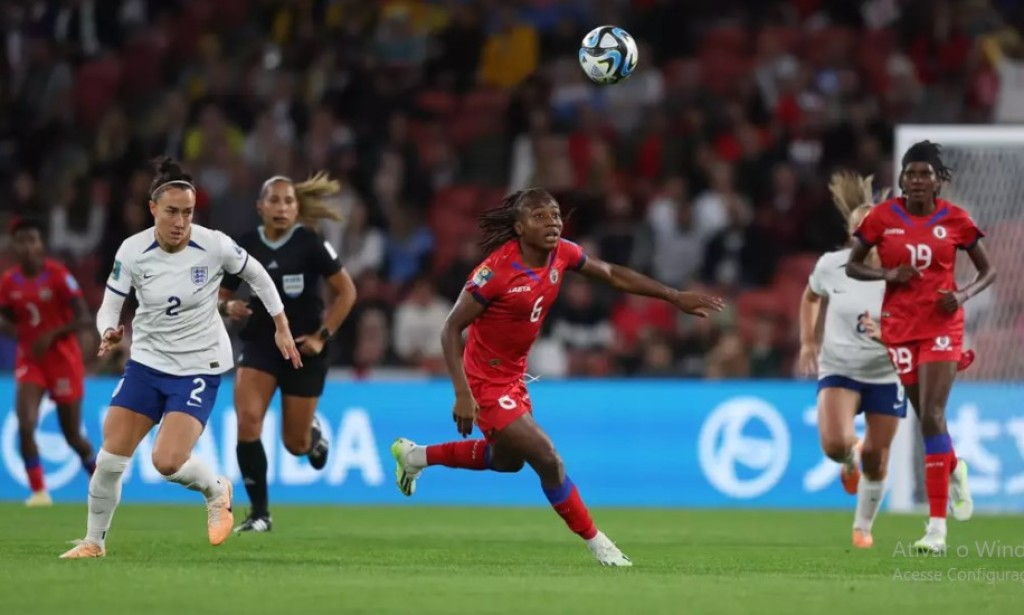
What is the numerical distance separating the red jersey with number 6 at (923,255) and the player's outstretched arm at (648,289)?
5.81ft

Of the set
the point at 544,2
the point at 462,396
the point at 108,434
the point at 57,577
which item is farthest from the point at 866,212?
the point at 544,2

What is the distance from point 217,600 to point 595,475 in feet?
31.7

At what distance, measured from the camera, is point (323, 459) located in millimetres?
13523

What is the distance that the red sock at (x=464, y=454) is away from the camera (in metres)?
10.8

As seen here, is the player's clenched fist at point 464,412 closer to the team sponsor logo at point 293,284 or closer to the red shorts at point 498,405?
the red shorts at point 498,405

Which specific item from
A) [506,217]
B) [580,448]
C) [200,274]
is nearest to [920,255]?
[506,217]

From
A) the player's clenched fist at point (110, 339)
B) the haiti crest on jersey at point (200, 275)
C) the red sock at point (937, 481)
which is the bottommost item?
the red sock at point (937, 481)

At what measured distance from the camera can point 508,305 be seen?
1008cm

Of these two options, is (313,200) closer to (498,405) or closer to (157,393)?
(157,393)

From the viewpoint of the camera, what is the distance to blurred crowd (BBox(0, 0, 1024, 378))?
19141 millimetres

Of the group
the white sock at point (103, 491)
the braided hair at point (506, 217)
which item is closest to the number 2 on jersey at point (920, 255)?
the braided hair at point (506, 217)

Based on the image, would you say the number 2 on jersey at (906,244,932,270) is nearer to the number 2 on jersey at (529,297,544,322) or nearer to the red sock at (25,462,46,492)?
the number 2 on jersey at (529,297,544,322)

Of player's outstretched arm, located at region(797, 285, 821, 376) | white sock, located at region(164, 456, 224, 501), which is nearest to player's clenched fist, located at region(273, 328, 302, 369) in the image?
white sock, located at region(164, 456, 224, 501)

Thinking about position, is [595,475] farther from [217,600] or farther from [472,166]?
[217,600]
